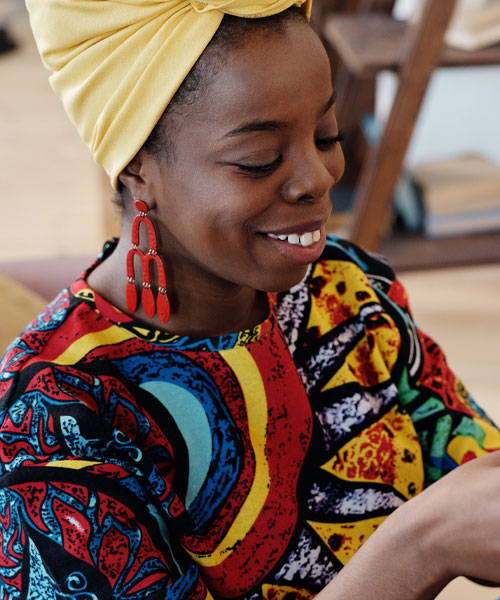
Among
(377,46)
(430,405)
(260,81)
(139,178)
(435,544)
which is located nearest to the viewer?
(435,544)

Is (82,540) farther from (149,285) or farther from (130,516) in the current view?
(149,285)

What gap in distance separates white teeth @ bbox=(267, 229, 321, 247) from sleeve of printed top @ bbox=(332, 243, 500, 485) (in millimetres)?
286

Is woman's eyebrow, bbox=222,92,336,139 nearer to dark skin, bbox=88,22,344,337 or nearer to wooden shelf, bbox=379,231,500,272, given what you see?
dark skin, bbox=88,22,344,337

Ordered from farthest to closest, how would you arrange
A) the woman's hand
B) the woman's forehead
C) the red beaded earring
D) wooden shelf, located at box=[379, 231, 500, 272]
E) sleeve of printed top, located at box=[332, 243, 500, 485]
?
wooden shelf, located at box=[379, 231, 500, 272] < sleeve of printed top, located at box=[332, 243, 500, 485] < the red beaded earring < the woman's forehead < the woman's hand

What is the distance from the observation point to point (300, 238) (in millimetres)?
867

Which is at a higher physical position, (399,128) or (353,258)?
(353,258)

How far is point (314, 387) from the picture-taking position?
1.05m

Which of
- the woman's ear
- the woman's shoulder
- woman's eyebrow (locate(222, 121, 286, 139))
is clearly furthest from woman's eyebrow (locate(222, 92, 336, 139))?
the woman's shoulder

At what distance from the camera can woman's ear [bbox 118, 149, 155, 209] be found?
2.85 feet

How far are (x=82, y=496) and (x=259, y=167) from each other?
0.37 metres

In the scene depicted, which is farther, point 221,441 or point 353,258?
point 353,258

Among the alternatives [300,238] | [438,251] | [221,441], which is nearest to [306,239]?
[300,238]

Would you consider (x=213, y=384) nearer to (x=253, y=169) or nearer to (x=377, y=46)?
(x=253, y=169)

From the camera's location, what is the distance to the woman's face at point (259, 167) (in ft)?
2.60
